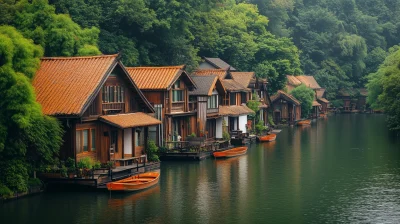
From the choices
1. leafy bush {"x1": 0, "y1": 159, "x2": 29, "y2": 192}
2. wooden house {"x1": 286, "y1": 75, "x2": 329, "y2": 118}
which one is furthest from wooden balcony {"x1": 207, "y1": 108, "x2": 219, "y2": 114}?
wooden house {"x1": 286, "y1": 75, "x2": 329, "y2": 118}

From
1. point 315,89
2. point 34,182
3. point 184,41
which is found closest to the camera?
point 34,182

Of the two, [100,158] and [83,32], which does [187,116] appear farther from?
[100,158]

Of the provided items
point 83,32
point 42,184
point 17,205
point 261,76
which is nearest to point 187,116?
point 83,32

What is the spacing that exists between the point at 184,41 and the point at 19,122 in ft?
164

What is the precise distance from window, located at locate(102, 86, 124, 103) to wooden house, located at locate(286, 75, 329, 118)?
79275 millimetres

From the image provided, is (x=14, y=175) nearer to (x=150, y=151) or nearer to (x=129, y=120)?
(x=129, y=120)

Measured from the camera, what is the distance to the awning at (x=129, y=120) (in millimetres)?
43844

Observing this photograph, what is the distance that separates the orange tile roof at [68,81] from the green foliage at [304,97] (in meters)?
73.3

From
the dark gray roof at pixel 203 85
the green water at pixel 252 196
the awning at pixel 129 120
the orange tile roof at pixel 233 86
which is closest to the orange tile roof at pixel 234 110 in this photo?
the orange tile roof at pixel 233 86

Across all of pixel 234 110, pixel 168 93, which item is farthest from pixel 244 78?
pixel 168 93

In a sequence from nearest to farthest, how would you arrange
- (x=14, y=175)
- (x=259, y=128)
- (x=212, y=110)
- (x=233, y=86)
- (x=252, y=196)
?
(x=14, y=175) < (x=252, y=196) < (x=212, y=110) < (x=233, y=86) < (x=259, y=128)

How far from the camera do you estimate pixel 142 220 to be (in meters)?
32.5

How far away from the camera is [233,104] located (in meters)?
77.4

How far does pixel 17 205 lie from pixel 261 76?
67.2 meters
